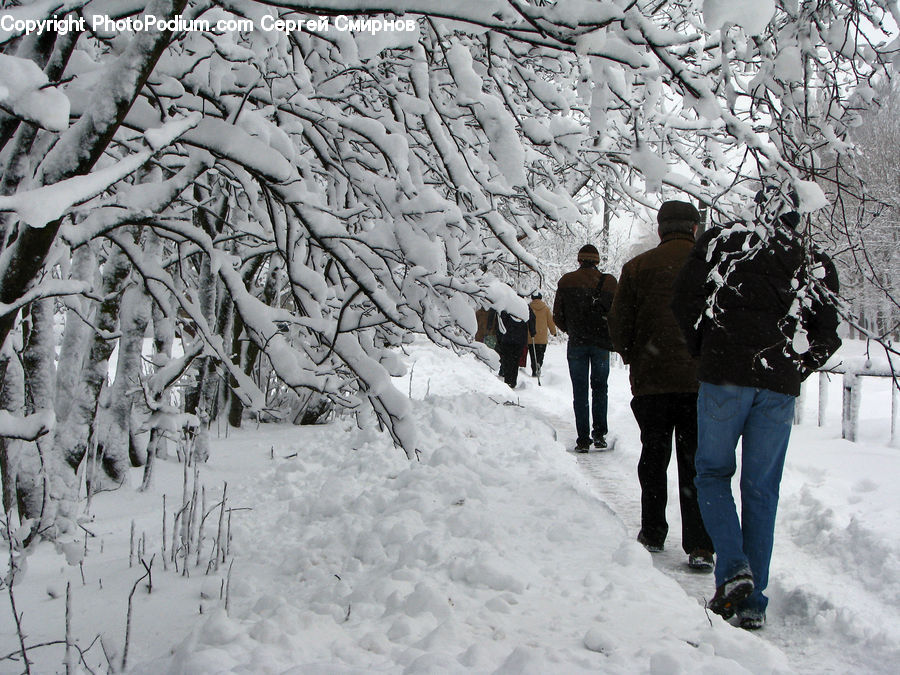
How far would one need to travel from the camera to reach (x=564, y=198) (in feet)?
9.59

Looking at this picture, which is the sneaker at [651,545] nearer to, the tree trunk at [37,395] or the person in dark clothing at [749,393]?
the person in dark clothing at [749,393]

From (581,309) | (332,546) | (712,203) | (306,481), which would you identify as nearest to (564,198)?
(712,203)

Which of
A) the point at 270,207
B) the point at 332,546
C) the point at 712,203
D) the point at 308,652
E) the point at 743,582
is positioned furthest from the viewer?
the point at 332,546

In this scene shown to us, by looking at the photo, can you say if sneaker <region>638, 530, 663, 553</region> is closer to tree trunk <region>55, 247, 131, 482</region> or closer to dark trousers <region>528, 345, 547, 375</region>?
tree trunk <region>55, 247, 131, 482</region>

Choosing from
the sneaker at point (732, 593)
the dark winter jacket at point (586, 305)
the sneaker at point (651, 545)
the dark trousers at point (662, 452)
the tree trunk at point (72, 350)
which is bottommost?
the sneaker at point (651, 545)

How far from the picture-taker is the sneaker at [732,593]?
3012 millimetres

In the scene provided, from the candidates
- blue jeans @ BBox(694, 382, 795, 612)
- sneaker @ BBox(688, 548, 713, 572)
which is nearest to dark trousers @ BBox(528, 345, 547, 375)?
sneaker @ BBox(688, 548, 713, 572)

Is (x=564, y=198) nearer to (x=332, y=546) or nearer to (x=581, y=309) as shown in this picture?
(x=332, y=546)

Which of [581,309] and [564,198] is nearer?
[564,198]

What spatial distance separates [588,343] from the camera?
724cm

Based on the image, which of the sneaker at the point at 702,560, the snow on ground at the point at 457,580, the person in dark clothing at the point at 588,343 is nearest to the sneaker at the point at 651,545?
the snow on ground at the point at 457,580

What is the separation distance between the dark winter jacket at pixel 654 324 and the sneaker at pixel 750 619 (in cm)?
133

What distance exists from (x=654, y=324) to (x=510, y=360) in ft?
26.4

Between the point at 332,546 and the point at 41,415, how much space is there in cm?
169
